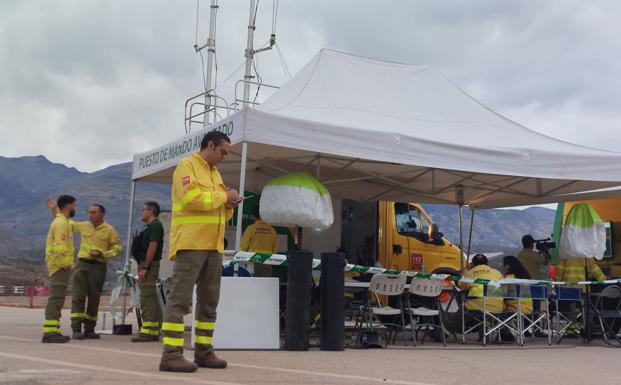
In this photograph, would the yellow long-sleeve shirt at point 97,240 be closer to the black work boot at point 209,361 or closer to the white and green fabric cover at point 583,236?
the black work boot at point 209,361

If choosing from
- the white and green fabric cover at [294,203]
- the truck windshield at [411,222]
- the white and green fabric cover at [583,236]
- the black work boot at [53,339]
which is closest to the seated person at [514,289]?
the white and green fabric cover at [583,236]

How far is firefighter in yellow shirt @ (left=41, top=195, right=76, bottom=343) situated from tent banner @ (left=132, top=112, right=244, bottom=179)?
1709 millimetres

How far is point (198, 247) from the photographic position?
5.68 meters

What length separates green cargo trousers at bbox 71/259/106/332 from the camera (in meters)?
8.96

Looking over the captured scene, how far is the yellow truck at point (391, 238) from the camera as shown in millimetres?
13047

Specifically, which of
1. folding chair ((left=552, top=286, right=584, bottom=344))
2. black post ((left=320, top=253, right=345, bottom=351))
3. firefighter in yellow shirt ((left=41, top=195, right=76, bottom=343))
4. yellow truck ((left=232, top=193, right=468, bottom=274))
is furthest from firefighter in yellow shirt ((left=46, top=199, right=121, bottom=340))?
folding chair ((left=552, top=286, right=584, bottom=344))

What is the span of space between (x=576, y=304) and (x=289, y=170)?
511 cm

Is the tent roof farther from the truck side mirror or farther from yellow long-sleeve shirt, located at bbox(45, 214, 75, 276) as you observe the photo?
yellow long-sleeve shirt, located at bbox(45, 214, 75, 276)

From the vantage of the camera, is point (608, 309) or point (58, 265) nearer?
point (58, 265)

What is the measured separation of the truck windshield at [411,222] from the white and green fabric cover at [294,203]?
496 cm

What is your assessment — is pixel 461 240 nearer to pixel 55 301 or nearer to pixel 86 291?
pixel 86 291

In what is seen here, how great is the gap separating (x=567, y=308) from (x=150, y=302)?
6.64 m

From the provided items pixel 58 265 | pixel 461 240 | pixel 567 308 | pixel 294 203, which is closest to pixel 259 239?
pixel 294 203

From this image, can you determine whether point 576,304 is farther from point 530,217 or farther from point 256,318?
point 530,217
